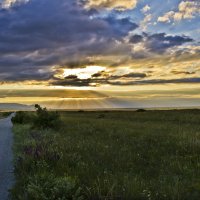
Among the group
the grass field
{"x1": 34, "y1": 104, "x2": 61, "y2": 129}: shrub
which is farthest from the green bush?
the grass field

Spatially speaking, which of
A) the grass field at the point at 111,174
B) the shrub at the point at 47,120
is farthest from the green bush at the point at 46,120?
the grass field at the point at 111,174

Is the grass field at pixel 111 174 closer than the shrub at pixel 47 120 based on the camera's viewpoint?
Yes

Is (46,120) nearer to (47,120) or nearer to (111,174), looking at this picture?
(47,120)

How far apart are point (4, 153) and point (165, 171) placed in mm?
8962

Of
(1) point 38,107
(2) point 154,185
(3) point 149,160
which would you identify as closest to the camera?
(2) point 154,185

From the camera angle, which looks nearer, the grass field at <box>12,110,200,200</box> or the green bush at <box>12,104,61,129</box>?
the grass field at <box>12,110,200,200</box>

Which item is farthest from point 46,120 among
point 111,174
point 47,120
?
point 111,174

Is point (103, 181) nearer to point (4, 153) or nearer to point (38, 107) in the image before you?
point (4, 153)

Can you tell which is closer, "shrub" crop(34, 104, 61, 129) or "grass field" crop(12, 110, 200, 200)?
"grass field" crop(12, 110, 200, 200)

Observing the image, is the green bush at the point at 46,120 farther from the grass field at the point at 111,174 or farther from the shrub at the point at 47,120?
the grass field at the point at 111,174

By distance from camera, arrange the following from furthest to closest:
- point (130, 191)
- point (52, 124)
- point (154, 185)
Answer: point (52, 124)
point (154, 185)
point (130, 191)

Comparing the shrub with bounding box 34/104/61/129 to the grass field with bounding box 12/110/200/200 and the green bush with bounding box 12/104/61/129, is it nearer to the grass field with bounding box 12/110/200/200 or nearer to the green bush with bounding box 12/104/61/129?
the green bush with bounding box 12/104/61/129

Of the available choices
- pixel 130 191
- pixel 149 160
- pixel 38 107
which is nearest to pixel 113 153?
pixel 149 160

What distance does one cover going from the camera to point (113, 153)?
15.4 meters
